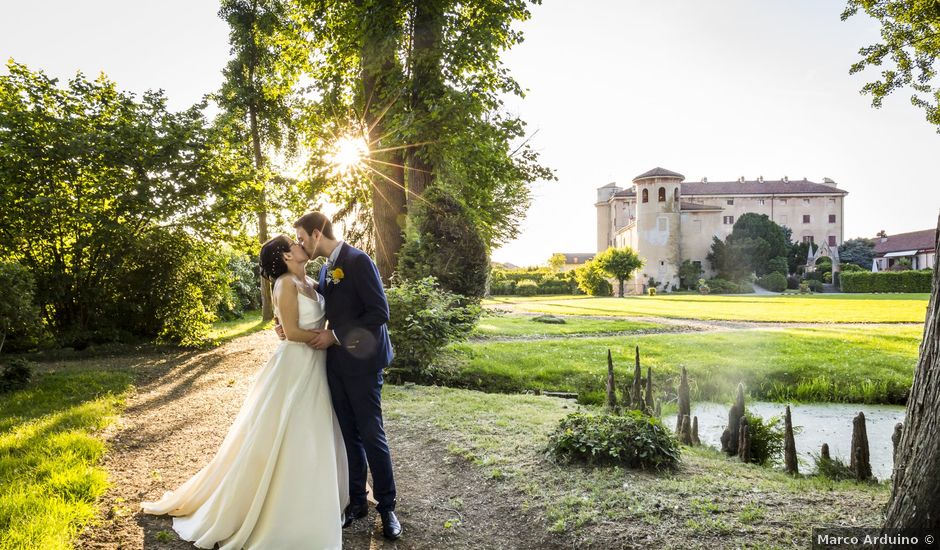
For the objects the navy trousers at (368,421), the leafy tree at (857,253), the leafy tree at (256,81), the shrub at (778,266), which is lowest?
the navy trousers at (368,421)

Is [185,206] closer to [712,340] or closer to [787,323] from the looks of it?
[712,340]

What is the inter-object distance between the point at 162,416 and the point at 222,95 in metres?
17.5

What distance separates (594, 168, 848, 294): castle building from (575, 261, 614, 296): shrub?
835 centimetres

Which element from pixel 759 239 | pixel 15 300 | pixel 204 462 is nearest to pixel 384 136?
pixel 15 300

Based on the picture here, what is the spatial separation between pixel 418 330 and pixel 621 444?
5475 mm

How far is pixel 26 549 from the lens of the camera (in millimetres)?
3412

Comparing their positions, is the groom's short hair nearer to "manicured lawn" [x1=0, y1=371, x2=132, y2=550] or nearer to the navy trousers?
the navy trousers

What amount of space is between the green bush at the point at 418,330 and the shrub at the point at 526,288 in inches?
1729

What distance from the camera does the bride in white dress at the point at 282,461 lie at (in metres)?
3.78

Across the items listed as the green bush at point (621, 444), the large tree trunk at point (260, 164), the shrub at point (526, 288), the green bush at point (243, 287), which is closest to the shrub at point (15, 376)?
the green bush at point (621, 444)

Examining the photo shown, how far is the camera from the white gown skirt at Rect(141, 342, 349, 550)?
12.4ft

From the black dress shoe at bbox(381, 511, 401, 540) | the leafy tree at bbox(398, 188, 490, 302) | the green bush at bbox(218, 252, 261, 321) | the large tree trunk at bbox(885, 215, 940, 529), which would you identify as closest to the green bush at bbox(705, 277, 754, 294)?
the green bush at bbox(218, 252, 261, 321)

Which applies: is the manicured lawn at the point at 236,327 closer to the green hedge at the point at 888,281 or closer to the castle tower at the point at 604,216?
the green hedge at the point at 888,281

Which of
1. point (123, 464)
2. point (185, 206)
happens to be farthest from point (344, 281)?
point (185, 206)
